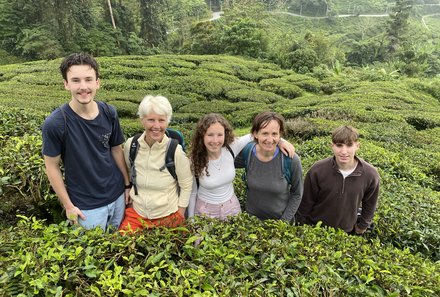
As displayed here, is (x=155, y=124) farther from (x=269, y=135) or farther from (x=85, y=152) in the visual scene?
(x=269, y=135)

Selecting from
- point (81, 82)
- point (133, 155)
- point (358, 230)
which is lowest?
point (358, 230)

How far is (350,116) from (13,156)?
8.68 meters

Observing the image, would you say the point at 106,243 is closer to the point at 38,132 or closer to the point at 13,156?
the point at 13,156

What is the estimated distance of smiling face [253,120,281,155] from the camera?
2682 millimetres

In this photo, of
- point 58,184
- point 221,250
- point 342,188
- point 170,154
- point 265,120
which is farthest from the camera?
point 342,188

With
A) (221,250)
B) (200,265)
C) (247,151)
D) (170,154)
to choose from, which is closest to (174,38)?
(247,151)

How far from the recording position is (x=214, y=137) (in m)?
2.63

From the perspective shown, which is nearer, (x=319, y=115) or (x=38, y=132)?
(x=38, y=132)

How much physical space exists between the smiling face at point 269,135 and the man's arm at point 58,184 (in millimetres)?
1482

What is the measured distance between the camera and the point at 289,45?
2055 centimetres

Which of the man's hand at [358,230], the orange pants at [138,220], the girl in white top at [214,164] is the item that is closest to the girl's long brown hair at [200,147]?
the girl in white top at [214,164]

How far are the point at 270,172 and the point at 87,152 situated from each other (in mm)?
1443

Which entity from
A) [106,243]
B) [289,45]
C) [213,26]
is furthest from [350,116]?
[213,26]

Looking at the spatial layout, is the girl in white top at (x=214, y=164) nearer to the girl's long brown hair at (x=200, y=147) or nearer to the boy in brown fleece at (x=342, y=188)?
the girl's long brown hair at (x=200, y=147)
